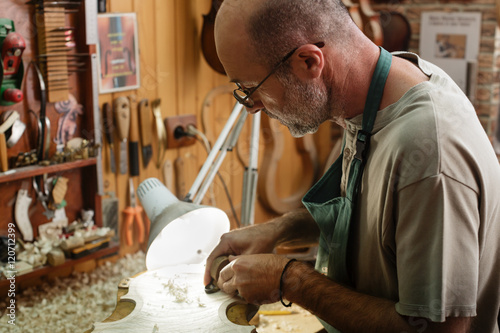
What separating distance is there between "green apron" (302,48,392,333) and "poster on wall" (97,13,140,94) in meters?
1.30

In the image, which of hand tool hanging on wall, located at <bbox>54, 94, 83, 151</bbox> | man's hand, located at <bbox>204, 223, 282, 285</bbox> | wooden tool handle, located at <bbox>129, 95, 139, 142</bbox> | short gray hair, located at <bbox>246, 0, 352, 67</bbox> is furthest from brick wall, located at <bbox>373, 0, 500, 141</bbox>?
short gray hair, located at <bbox>246, 0, 352, 67</bbox>

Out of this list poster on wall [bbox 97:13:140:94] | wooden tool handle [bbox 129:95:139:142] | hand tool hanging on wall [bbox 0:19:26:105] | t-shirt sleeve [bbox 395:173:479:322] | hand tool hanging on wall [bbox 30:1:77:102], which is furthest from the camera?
wooden tool handle [bbox 129:95:139:142]

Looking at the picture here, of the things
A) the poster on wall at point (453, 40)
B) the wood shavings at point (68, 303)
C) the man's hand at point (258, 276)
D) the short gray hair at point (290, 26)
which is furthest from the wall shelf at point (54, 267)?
the poster on wall at point (453, 40)

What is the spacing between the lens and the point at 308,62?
1233 mm

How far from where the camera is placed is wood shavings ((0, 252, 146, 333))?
6.61ft

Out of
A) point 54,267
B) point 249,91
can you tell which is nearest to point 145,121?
point 54,267

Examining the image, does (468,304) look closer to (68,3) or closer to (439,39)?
(68,3)

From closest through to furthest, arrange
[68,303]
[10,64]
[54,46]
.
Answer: [10,64] < [54,46] < [68,303]

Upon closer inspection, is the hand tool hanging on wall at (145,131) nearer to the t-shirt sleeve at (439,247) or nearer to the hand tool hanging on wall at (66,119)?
the hand tool hanging on wall at (66,119)

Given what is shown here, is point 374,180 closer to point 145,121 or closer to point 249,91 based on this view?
point 249,91

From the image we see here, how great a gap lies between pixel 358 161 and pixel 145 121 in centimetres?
151

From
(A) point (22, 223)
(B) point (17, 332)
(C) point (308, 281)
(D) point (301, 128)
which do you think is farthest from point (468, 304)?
(A) point (22, 223)

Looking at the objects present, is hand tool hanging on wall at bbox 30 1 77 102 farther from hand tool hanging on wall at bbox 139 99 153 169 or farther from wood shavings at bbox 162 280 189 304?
wood shavings at bbox 162 280 189 304

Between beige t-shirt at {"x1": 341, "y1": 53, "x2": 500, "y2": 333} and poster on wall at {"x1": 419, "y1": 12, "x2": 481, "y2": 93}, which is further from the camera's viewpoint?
poster on wall at {"x1": 419, "y1": 12, "x2": 481, "y2": 93}
